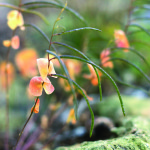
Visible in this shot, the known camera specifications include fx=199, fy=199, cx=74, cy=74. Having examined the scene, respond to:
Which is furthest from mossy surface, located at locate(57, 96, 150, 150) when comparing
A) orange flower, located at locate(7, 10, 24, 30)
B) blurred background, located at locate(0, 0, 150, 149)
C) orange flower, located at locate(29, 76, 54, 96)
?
A: orange flower, located at locate(7, 10, 24, 30)

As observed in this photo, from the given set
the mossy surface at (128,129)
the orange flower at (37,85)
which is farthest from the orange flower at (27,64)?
A: the orange flower at (37,85)

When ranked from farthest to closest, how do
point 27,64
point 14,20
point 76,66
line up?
point 27,64, point 76,66, point 14,20

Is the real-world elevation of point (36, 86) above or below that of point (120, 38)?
below

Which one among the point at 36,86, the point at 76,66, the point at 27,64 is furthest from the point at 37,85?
the point at 27,64

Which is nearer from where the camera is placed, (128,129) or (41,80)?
(41,80)

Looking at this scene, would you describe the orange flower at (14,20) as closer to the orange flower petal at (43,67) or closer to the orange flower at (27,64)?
the orange flower petal at (43,67)

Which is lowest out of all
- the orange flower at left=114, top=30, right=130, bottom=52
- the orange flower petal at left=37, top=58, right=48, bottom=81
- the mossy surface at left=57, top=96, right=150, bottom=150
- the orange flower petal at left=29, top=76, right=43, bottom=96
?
the mossy surface at left=57, top=96, right=150, bottom=150

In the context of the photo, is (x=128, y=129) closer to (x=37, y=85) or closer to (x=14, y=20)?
(x=37, y=85)

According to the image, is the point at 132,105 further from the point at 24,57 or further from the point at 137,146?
the point at 24,57

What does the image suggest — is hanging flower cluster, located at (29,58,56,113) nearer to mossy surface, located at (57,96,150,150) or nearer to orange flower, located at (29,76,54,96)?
orange flower, located at (29,76,54,96)

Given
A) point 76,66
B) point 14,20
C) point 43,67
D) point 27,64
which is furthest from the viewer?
point 27,64
